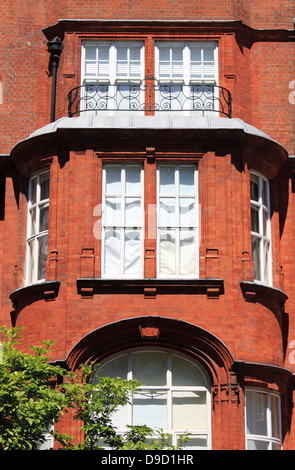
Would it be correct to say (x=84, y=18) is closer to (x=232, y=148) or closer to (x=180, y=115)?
(x=180, y=115)

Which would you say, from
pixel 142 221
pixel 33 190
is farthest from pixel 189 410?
pixel 33 190

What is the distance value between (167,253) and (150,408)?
330 cm

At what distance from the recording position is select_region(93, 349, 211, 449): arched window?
76.0 ft

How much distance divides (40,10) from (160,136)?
5.28 metres

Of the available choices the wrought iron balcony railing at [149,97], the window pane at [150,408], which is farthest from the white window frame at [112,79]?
the window pane at [150,408]

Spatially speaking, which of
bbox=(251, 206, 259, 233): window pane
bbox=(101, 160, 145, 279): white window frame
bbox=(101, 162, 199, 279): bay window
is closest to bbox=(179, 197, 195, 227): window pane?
bbox=(101, 162, 199, 279): bay window

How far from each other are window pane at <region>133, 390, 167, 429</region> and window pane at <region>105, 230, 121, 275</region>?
2635mm

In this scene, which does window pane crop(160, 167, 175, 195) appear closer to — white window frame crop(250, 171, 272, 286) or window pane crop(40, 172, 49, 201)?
white window frame crop(250, 171, 272, 286)

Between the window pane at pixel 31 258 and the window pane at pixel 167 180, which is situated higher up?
the window pane at pixel 167 180

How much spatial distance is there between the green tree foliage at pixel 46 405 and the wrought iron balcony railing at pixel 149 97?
6981mm

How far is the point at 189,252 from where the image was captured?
24.3 meters

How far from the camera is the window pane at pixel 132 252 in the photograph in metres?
24.1

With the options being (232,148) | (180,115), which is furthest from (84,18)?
(232,148)

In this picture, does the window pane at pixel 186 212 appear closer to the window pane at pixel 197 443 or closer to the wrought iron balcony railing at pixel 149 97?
the wrought iron balcony railing at pixel 149 97
